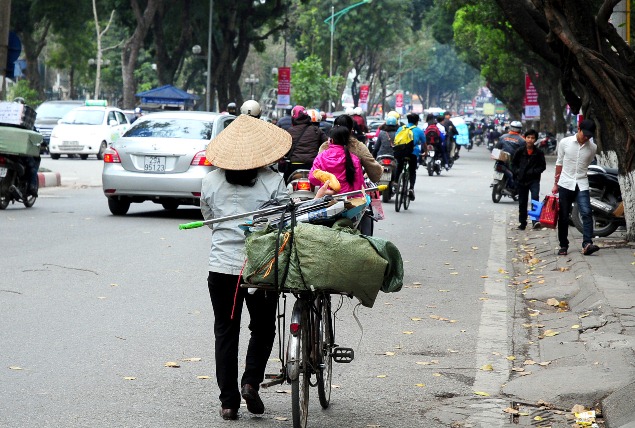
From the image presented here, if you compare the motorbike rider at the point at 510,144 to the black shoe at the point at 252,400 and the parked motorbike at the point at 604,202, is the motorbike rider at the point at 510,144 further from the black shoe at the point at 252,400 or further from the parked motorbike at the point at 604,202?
the black shoe at the point at 252,400

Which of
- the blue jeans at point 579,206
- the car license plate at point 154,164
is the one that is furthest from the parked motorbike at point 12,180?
the blue jeans at point 579,206

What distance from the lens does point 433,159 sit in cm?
3469

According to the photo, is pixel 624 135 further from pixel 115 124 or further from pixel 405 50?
pixel 405 50

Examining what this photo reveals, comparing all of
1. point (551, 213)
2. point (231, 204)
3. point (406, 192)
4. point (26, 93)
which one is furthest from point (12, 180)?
point (26, 93)

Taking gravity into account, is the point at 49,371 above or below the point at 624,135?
below

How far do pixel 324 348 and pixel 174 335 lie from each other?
2427 mm

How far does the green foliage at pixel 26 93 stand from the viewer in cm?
5466

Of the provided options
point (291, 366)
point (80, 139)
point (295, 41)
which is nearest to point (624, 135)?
point (291, 366)

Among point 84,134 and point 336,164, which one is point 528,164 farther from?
point 84,134

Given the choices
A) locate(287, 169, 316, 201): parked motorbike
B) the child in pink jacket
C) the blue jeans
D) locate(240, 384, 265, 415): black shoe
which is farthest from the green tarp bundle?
the blue jeans

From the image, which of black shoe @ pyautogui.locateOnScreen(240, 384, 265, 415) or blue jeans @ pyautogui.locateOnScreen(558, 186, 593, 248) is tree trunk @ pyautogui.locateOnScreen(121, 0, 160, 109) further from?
black shoe @ pyautogui.locateOnScreen(240, 384, 265, 415)

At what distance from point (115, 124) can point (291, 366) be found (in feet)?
104

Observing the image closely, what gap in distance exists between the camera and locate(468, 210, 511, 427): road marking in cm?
659

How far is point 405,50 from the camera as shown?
95.6 meters
